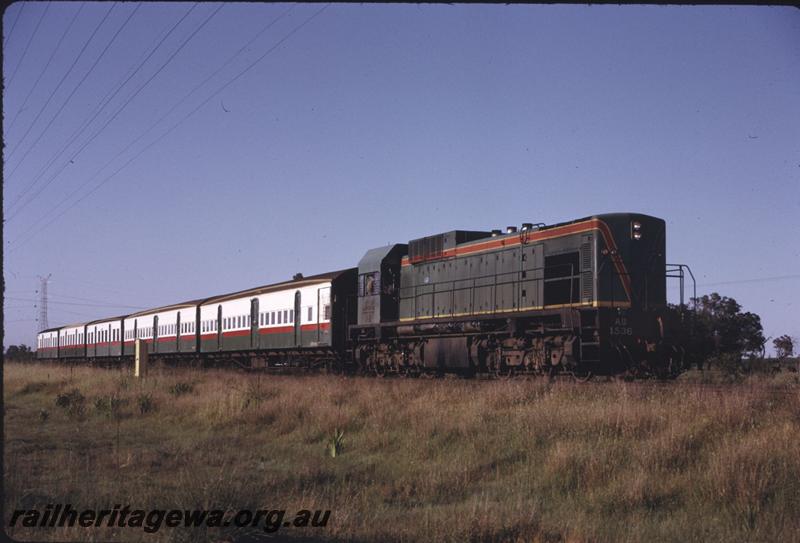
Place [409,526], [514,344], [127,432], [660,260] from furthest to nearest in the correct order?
[514,344]
[660,260]
[127,432]
[409,526]

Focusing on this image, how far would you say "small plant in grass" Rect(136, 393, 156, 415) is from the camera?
1845 cm

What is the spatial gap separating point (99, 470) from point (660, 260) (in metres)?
13.5

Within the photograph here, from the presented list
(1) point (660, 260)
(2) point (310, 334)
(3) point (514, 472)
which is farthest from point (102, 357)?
(3) point (514, 472)

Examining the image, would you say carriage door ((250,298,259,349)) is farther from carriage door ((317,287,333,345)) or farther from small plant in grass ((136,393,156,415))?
small plant in grass ((136,393,156,415))

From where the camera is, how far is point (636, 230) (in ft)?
59.7

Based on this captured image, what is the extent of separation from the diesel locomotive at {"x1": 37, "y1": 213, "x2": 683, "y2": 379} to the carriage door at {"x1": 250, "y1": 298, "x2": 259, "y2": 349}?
0.15ft

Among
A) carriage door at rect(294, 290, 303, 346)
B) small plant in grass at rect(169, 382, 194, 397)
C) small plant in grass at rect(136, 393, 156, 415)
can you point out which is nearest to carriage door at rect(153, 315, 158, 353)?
carriage door at rect(294, 290, 303, 346)

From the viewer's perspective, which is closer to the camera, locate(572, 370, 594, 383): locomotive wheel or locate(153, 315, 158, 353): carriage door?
locate(572, 370, 594, 383): locomotive wheel

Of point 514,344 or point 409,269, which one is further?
point 409,269

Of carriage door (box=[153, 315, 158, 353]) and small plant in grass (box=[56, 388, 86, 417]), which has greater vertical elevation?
carriage door (box=[153, 315, 158, 353])

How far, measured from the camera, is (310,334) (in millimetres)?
29969

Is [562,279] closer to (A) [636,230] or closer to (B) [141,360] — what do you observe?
(A) [636,230]

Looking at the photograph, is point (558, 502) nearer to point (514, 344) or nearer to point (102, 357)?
point (514, 344)

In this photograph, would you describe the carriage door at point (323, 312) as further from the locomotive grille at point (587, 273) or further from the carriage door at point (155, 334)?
the carriage door at point (155, 334)
